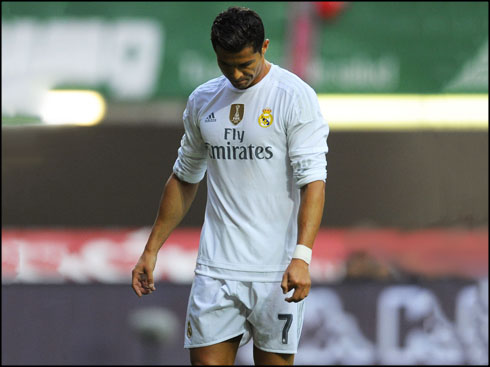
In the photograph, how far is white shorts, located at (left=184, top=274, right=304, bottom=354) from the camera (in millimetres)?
3516

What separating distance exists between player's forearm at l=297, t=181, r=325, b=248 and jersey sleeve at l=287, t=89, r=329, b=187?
33 mm

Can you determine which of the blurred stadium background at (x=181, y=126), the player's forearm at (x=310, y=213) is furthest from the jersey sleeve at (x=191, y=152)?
the blurred stadium background at (x=181, y=126)

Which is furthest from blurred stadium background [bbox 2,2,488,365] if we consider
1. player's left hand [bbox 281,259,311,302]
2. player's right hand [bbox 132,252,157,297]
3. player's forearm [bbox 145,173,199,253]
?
player's left hand [bbox 281,259,311,302]

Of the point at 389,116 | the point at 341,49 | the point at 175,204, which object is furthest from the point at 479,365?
the point at 175,204

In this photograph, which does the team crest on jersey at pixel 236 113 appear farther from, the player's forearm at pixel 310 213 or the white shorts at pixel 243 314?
the white shorts at pixel 243 314

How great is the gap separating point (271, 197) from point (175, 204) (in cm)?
49

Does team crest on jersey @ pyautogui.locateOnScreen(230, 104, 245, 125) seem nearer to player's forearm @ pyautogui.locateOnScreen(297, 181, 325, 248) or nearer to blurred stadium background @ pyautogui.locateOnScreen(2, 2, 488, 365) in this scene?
player's forearm @ pyautogui.locateOnScreen(297, 181, 325, 248)

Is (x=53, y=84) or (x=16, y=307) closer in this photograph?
(x=16, y=307)

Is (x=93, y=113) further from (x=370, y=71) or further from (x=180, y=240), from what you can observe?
(x=370, y=71)

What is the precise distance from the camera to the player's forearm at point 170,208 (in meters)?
3.79

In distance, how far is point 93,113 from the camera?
24.9 ft

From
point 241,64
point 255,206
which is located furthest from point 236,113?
point 255,206

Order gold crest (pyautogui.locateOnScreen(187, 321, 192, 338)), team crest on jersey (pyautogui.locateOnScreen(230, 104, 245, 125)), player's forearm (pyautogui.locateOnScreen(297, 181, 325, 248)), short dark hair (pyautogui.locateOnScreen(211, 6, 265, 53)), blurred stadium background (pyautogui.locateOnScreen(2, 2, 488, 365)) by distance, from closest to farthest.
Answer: short dark hair (pyautogui.locateOnScreen(211, 6, 265, 53)) → player's forearm (pyautogui.locateOnScreen(297, 181, 325, 248)) → team crest on jersey (pyautogui.locateOnScreen(230, 104, 245, 125)) → gold crest (pyautogui.locateOnScreen(187, 321, 192, 338)) → blurred stadium background (pyautogui.locateOnScreen(2, 2, 488, 365))

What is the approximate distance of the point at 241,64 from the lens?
331 centimetres
